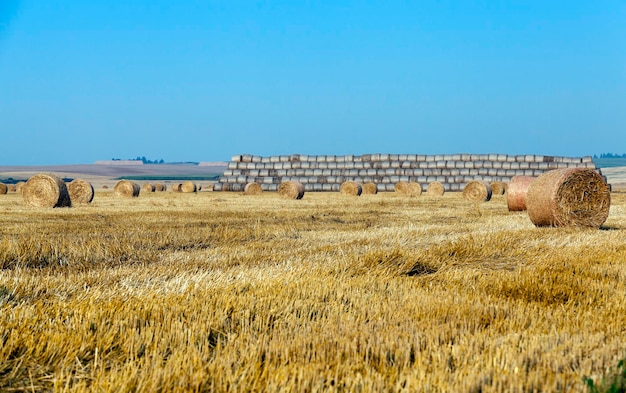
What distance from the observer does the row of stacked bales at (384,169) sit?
44.3m

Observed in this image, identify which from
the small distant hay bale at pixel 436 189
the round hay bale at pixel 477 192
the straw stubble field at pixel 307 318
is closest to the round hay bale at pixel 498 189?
the small distant hay bale at pixel 436 189

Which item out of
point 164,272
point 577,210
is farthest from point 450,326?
point 577,210

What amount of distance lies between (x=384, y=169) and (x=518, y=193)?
27.9 metres

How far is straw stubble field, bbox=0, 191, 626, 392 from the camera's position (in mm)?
3346

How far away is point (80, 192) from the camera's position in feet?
80.8

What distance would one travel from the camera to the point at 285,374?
3328 millimetres

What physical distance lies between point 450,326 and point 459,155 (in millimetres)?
41806

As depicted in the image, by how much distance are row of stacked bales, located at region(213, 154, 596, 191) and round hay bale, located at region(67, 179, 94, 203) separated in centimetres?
2101

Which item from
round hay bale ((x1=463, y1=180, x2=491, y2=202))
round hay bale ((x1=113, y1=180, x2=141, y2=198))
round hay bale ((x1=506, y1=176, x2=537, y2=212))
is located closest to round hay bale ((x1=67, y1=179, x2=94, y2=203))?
round hay bale ((x1=113, y1=180, x2=141, y2=198))

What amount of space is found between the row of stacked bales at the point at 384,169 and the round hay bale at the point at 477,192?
53.0 feet

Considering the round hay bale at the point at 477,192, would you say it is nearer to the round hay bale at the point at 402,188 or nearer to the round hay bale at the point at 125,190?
the round hay bale at the point at 402,188

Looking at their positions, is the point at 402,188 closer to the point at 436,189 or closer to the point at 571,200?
the point at 436,189

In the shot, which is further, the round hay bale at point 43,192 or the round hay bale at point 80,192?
the round hay bale at point 80,192

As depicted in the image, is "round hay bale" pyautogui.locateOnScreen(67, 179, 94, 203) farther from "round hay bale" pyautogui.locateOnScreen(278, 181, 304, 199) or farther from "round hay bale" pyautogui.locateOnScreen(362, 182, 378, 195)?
"round hay bale" pyautogui.locateOnScreen(362, 182, 378, 195)
